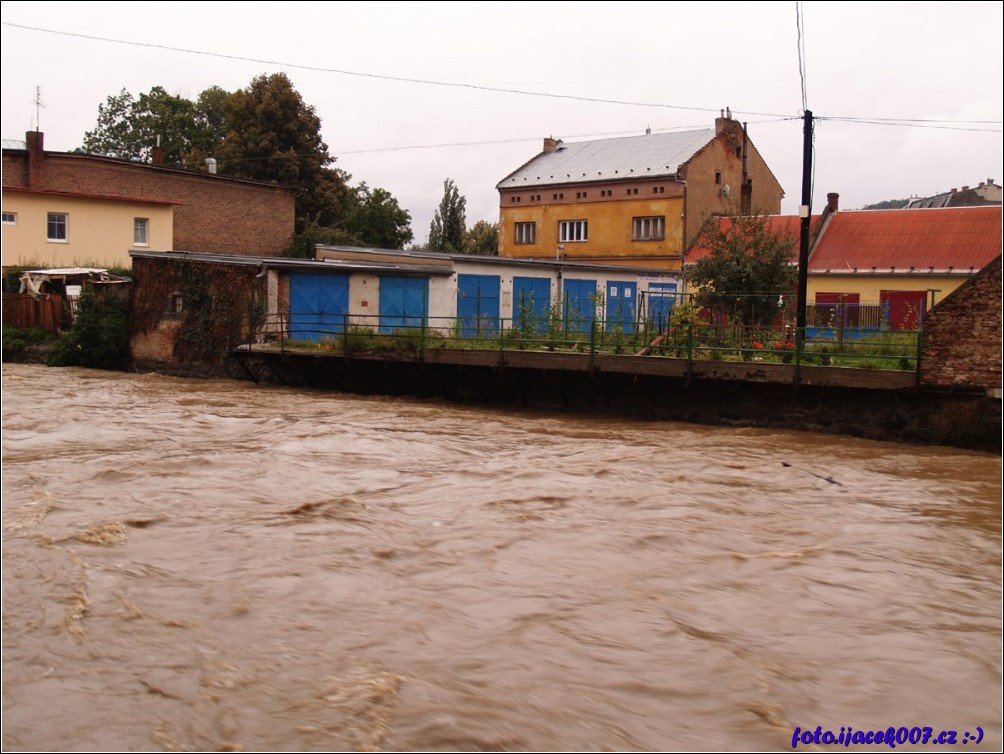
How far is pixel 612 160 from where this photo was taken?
1896 inches

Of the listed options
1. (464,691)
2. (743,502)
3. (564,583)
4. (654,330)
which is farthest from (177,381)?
(464,691)

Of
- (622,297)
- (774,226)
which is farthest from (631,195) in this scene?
(622,297)

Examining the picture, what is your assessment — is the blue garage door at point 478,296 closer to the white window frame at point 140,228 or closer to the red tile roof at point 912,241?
the red tile roof at point 912,241

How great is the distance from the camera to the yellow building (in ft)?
147

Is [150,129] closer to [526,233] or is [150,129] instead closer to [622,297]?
[526,233]

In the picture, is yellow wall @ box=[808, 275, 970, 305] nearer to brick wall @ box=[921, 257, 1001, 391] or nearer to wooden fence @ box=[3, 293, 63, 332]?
brick wall @ box=[921, 257, 1001, 391]

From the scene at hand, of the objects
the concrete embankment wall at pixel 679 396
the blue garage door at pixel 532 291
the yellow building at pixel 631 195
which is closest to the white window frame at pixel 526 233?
the yellow building at pixel 631 195

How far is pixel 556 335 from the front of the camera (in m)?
24.5

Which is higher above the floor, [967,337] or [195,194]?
[195,194]

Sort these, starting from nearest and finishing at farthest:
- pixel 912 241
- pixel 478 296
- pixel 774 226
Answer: pixel 478 296
pixel 912 241
pixel 774 226

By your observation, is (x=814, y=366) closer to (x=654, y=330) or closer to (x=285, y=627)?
(x=654, y=330)

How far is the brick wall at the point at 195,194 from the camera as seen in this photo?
39.4 m

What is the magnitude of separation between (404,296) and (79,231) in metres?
15.6

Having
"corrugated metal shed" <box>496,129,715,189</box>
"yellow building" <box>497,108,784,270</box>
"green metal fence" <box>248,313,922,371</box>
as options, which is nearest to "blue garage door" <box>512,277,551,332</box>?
"green metal fence" <box>248,313,922,371</box>
